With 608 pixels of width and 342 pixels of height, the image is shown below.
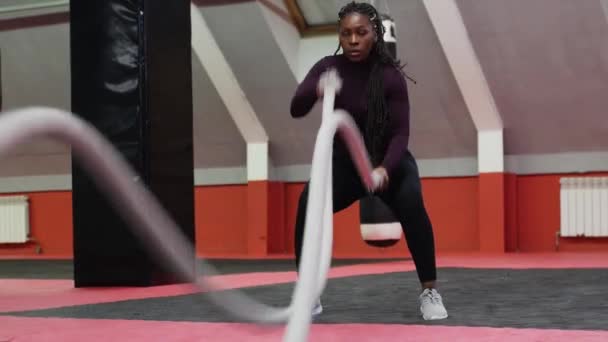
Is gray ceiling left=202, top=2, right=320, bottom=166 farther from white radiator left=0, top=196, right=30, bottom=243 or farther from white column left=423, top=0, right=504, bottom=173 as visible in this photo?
white radiator left=0, top=196, right=30, bottom=243

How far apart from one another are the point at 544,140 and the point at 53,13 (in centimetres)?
451

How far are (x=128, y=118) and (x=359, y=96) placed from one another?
6.18 ft

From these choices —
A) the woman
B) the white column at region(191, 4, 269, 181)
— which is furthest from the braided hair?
the white column at region(191, 4, 269, 181)

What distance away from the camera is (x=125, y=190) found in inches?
Answer: 42.1

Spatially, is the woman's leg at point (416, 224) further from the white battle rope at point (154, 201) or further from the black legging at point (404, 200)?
the white battle rope at point (154, 201)

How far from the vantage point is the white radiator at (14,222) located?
8297 millimetres

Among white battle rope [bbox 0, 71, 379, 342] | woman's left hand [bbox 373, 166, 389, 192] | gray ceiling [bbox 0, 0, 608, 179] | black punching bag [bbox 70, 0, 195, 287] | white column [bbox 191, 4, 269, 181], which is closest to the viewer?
white battle rope [bbox 0, 71, 379, 342]

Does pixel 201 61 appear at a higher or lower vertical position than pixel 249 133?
higher

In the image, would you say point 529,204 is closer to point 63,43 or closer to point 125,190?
point 63,43

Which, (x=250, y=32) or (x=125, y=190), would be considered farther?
(x=250, y=32)

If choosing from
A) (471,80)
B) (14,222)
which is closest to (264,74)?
(471,80)

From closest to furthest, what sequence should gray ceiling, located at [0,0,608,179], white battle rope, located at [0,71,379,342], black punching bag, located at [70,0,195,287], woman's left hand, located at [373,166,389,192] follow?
white battle rope, located at [0,71,379,342]
woman's left hand, located at [373,166,389,192]
black punching bag, located at [70,0,195,287]
gray ceiling, located at [0,0,608,179]

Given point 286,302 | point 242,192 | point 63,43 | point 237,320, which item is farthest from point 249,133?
point 237,320

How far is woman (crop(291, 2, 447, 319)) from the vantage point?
2340mm
